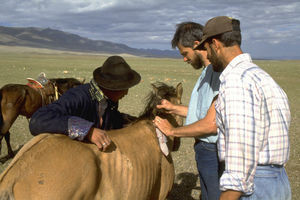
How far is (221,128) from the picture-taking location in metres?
1.96

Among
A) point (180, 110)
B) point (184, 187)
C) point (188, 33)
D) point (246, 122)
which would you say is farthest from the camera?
point (184, 187)

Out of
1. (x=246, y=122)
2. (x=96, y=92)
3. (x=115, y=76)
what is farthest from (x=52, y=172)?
(x=246, y=122)

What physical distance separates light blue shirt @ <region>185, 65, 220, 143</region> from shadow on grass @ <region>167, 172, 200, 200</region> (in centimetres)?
289

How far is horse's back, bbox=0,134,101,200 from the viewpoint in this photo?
2.13 metres

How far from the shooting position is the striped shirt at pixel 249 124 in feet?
5.67

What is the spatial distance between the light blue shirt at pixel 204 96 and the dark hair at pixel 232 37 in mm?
799

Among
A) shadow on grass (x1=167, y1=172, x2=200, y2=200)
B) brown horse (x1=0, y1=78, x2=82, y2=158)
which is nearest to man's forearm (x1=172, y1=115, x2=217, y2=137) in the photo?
shadow on grass (x1=167, y1=172, x2=200, y2=200)

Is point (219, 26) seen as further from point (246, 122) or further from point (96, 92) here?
point (96, 92)

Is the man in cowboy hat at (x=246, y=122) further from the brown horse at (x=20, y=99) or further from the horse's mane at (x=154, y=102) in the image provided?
the brown horse at (x=20, y=99)

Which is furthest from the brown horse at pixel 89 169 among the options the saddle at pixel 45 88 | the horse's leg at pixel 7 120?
the horse's leg at pixel 7 120

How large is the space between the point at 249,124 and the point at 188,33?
169 centimetres

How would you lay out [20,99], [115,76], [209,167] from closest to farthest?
1. [209,167]
2. [115,76]
3. [20,99]

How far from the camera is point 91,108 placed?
9.83ft

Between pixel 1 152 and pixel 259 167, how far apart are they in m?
7.44
